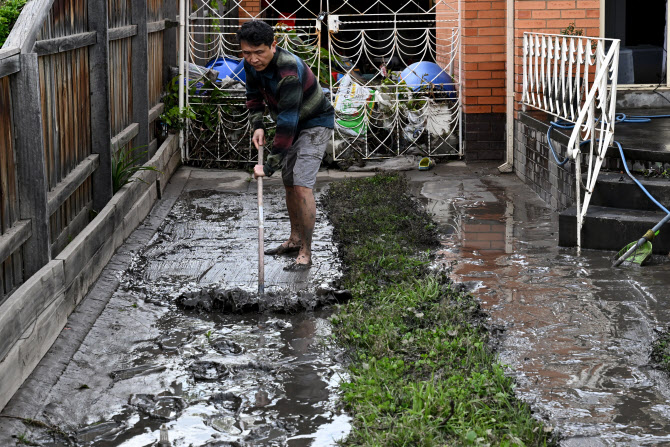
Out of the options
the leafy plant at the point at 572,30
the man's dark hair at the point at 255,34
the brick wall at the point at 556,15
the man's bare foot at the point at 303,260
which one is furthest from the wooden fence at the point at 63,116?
the leafy plant at the point at 572,30

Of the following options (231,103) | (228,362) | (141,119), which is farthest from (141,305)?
(231,103)

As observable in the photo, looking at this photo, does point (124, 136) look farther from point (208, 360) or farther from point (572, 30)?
point (572, 30)

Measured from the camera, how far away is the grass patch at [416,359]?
349cm

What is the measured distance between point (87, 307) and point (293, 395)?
74.2 inches

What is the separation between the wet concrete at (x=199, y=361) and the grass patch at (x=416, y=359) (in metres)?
0.15

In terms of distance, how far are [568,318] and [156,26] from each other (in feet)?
21.7

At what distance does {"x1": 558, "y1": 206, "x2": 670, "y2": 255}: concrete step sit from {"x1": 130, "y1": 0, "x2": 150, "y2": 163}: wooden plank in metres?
4.17

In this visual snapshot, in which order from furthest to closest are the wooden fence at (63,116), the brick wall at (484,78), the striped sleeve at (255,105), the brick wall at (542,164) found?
1. the brick wall at (484,78)
2. the brick wall at (542,164)
3. the striped sleeve at (255,105)
4. the wooden fence at (63,116)

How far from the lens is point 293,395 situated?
13.4ft

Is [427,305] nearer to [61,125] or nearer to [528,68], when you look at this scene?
[61,125]

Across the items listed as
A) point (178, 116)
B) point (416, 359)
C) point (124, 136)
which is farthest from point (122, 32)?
point (416, 359)

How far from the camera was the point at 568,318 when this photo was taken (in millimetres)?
4984

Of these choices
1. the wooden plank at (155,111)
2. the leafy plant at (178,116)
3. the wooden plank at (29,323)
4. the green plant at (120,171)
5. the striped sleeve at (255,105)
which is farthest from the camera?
the leafy plant at (178,116)

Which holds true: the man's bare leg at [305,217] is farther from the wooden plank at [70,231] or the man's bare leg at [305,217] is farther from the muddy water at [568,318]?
the wooden plank at [70,231]
